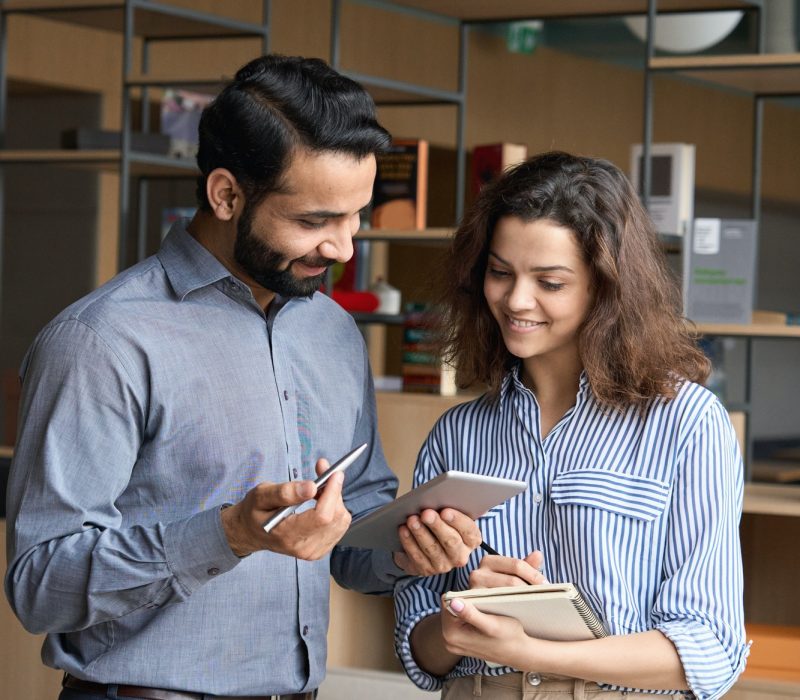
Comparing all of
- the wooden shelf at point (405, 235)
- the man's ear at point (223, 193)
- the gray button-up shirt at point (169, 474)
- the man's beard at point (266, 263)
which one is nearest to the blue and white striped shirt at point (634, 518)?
the gray button-up shirt at point (169, 474)

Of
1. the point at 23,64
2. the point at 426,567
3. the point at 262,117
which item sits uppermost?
A: the point at 23,64

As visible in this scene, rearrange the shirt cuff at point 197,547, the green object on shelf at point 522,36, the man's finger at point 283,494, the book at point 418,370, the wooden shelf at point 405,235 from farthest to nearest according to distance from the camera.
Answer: the green object on shelf at point 522,36 < the wooden shelf at point 405,235 < the book at point 418,370 < the shirt cuff at point 197,547 < the man's finger at point 283,494

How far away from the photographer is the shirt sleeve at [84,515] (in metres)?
1.44

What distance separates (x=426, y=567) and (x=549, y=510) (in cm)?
19

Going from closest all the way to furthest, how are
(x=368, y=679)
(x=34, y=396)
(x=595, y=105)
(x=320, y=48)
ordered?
1. (x=34, y=396)
2. (x=368, y=679)
3. (x=320, y=48)
4. (x=595, y=105)

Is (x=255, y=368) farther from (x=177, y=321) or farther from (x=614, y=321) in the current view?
(x=614, y=321)

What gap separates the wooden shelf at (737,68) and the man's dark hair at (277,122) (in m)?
1.67

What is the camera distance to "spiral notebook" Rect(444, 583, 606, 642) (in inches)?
56.8

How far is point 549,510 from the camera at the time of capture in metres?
1.66

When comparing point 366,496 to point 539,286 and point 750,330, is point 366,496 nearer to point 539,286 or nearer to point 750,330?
point 539,286

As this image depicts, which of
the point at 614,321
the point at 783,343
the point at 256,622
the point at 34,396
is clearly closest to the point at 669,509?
the point at 614,321

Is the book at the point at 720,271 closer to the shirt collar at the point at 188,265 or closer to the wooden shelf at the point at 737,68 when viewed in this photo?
the wooden shelf at the point at 737,68

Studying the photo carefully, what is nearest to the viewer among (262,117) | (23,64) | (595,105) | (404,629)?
(262,117)

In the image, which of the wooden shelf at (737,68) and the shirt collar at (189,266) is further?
the wooden shelf at (737,68)
